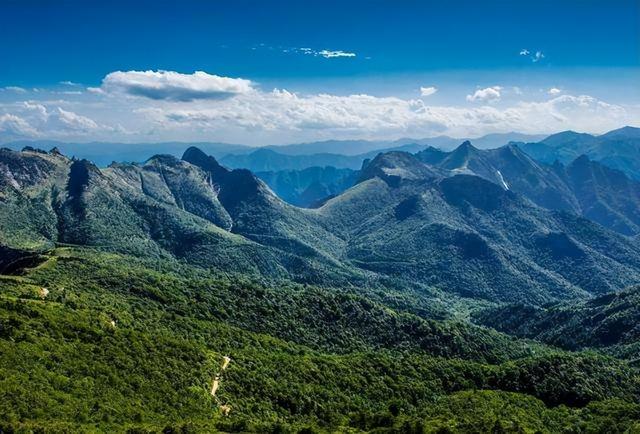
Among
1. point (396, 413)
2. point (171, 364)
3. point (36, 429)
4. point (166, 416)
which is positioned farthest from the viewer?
point (396, 413)

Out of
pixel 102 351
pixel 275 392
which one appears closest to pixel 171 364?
pixel 102 351

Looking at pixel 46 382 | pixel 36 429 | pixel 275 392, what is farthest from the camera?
pixel 275 392

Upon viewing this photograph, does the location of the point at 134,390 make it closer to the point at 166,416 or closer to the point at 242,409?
the point at 166,416

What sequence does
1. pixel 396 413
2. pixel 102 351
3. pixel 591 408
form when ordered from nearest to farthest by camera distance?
1. pixel 102 351
2. pixel 396 413
3. pixel 591 408

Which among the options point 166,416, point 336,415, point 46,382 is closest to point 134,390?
point 166,416

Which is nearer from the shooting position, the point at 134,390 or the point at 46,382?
the point at 46,382

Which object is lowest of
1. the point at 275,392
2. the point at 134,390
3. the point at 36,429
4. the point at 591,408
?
the point at 591,408

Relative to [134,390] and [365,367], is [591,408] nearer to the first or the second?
[365,367]

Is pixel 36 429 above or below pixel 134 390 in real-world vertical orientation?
above

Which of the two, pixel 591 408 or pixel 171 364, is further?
pixel 591 408
